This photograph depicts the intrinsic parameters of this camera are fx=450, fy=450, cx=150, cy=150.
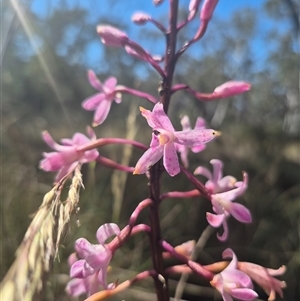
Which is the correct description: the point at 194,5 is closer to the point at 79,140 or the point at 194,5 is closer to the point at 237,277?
the point at 79,140

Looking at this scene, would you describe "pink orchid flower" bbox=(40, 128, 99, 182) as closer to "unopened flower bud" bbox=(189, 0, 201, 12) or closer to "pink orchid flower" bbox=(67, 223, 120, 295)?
"pink orchid flower" bbox=(67, 223, 120, 295)

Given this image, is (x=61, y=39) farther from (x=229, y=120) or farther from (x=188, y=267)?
(x=188, y=267)

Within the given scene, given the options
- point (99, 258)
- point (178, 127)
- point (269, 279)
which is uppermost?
point (99, 258)

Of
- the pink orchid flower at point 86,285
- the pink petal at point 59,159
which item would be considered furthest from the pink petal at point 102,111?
the pink orchid flower at point 86,285

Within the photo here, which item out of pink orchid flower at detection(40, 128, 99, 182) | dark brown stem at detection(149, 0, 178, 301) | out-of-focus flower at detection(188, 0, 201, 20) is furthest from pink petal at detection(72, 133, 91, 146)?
out-of-focus flower at detection(188, 0, 201, 20)

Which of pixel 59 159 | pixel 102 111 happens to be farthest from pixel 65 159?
pixel 102 111

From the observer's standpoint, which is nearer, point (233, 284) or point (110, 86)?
point (233, 284)
